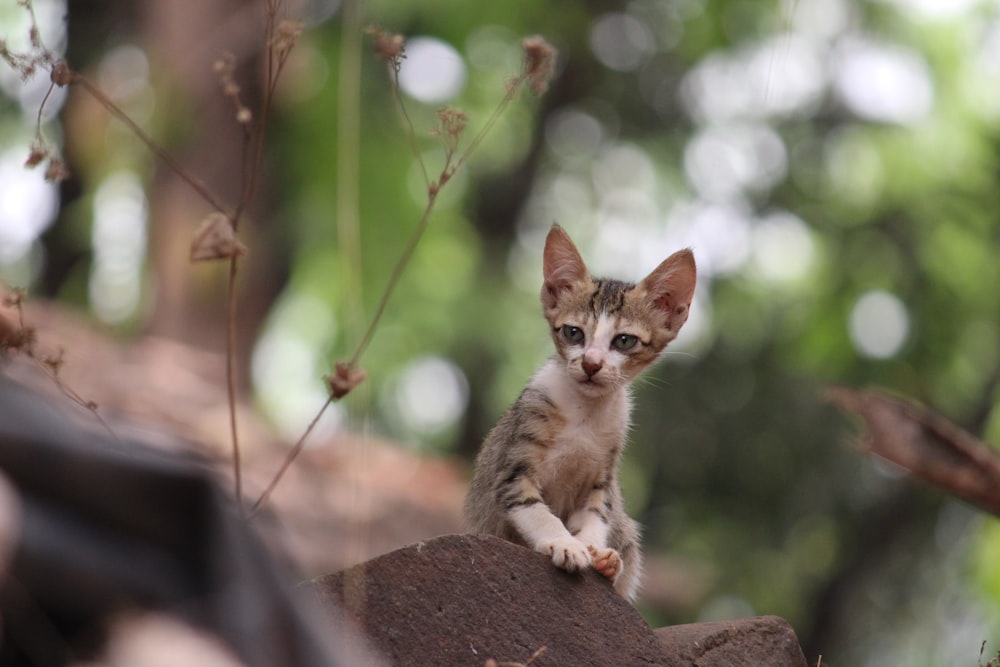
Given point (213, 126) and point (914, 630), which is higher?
point (213, 126)

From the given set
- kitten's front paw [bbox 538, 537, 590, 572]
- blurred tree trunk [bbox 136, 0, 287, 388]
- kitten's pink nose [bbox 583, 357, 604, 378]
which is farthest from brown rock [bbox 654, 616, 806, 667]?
blurred tree trunk [bbox 136, 0, 287, 388]

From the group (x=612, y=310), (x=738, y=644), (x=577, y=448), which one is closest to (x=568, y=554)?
(x=738, y=644)

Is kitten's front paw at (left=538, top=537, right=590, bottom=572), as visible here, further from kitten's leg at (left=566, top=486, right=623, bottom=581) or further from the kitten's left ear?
the kitten's left ear

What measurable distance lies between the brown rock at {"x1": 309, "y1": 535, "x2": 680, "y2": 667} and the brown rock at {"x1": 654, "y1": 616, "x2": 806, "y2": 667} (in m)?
0.16

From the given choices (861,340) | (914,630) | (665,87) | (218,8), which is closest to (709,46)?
(665,87)

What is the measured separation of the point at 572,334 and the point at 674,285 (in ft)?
1.67

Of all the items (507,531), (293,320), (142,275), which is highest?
(507,531)

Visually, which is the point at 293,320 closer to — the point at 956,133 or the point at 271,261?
the point at 271,261

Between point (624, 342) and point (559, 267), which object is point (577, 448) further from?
point (559, 267)

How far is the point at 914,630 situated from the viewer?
14.7 metres

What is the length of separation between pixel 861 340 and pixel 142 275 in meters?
9.12

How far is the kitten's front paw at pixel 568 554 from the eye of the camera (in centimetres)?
429

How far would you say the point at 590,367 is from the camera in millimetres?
5062

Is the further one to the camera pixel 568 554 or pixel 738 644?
pixel 738 644
